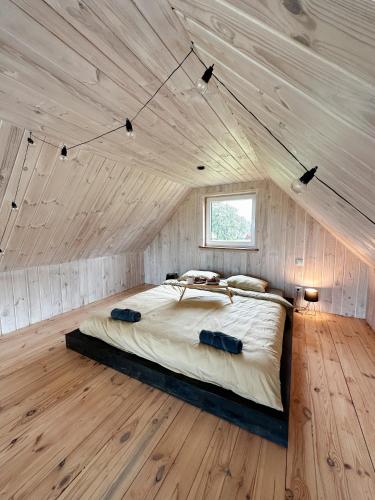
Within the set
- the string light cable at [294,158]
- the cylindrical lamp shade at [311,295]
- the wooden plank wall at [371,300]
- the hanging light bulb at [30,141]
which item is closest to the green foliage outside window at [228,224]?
the cylindrical lamp shade at [311,295]

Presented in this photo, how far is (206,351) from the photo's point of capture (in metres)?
1.66

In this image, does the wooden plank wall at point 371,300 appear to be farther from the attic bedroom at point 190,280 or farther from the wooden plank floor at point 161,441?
the wooden plank floor at point 161,441

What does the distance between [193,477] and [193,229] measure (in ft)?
11.4

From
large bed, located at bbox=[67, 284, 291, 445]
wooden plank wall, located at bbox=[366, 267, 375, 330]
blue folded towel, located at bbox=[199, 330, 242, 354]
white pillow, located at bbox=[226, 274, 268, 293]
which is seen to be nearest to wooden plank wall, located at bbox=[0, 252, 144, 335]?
large bed, located at bbox=[67, 284, 291, 445]

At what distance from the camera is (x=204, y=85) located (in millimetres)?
939

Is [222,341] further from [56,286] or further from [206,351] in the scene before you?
[56,286]

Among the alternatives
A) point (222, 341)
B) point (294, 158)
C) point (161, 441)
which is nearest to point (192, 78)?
point (294, 158)

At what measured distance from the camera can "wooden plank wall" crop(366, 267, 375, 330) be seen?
2.75m

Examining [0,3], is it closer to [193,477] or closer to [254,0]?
[254,0]

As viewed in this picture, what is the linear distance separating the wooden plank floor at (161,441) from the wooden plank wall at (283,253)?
1.24 metres

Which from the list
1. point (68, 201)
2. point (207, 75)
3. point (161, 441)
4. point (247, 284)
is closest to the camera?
point (207, 75)

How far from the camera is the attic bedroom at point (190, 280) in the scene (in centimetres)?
75

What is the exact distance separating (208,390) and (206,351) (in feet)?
0.84

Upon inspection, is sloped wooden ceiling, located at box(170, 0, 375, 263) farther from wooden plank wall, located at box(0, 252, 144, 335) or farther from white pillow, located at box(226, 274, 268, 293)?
wooden plank wall, located at box(0, 252, 144, 335)
